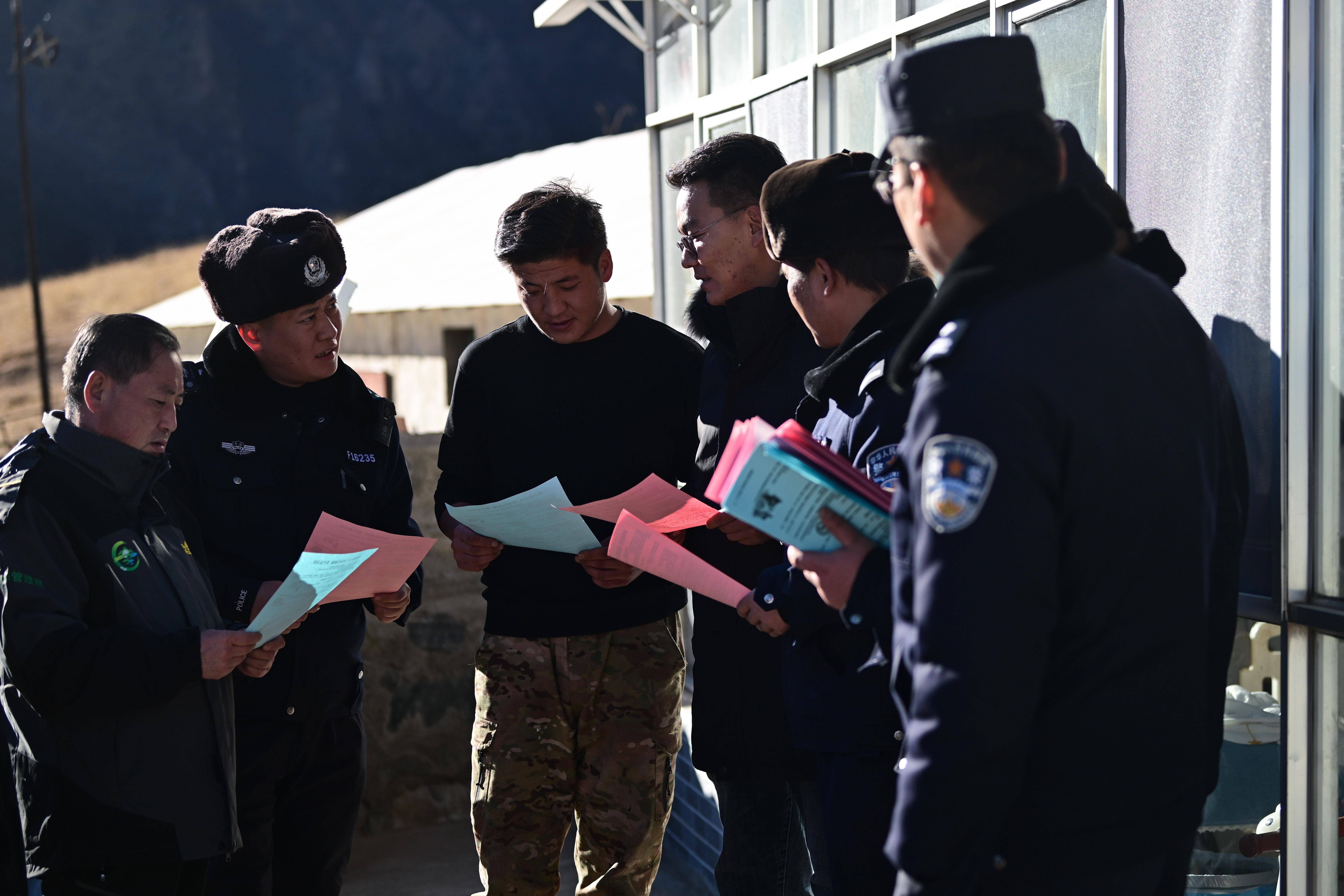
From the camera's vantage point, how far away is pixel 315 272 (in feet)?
8.68

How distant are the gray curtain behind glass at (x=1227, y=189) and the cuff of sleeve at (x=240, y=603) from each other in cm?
197

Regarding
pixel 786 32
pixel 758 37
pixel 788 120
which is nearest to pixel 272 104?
pixel 758 37

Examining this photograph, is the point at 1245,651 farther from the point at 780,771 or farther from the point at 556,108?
the point at 556,108

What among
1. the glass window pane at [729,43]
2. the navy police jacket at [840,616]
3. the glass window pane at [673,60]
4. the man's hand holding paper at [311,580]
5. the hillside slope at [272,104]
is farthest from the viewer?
the hillside slope at [272,104]

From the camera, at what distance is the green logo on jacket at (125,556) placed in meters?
2.16

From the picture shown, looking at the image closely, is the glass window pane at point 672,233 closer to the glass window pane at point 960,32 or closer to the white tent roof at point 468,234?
the glass window pane at point 960,32

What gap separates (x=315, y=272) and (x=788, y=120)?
225 cm

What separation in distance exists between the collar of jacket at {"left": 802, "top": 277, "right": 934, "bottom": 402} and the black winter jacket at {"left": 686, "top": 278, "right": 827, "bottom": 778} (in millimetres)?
446

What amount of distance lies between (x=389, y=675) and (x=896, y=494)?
13.0ft

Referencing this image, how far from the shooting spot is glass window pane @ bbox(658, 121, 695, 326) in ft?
17.9

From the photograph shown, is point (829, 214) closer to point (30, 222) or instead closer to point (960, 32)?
point (960, 32)

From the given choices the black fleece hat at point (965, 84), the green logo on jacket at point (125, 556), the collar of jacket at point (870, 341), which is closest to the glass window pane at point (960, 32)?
the collar of jacket at point (870, 341)

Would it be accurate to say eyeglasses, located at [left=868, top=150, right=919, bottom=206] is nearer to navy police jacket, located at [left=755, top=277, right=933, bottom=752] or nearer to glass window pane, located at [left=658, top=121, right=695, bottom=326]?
navy police jacket, located at [left=755, top=277, right=933, bottom=752]

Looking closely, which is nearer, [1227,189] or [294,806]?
[1227,189]
